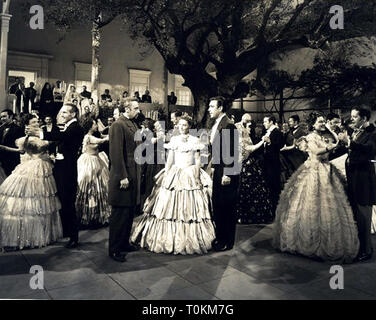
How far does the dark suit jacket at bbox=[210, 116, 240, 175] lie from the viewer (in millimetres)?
4645

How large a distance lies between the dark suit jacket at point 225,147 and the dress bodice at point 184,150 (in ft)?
0.77

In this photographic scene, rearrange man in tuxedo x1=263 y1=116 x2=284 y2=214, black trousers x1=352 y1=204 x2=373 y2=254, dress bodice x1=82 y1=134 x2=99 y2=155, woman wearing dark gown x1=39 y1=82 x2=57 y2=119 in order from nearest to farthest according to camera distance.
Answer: black trousers x1=352 y1=204 x2=373 y2=254 → dress bodice x1=82 y1=134 x2=99 y2=155 → man in tuxedo x1=263 y1=116 x2=284 y2=214 → woman wearing dark gown x1=39 y1=82 x2=57 y2=119

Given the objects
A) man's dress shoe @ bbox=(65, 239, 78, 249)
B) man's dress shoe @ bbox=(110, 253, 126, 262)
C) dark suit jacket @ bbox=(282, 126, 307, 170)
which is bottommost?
man's dress shoe @ bbox=(110, 253, 126, 262)

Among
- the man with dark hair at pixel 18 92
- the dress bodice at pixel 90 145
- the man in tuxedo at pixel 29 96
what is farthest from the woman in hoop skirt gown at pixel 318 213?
the man with dark hair at pixel 18 92

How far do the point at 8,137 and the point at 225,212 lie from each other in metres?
4.40

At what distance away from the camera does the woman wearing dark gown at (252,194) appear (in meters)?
6.38

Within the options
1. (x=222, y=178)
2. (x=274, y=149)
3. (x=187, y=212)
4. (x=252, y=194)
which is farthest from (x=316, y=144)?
(x=274, y=149)

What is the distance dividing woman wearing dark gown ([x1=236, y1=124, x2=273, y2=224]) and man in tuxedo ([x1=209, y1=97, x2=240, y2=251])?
165 centimetres

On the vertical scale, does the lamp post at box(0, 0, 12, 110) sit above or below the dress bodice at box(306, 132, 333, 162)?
above

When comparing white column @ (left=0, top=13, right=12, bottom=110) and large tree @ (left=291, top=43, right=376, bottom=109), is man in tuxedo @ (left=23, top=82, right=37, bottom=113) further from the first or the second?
large tree @ (left=291, top=43, right=376, bottom=109)

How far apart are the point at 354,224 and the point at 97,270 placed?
3.14m

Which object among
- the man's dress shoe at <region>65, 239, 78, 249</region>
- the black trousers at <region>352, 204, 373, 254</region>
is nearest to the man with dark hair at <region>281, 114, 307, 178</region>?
the black trousers at <region>352, 204, 373, 254</region>

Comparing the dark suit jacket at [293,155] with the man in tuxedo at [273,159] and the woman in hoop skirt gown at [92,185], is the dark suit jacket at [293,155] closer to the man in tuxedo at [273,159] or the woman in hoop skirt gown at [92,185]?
the man in tuxedo at [273,159]

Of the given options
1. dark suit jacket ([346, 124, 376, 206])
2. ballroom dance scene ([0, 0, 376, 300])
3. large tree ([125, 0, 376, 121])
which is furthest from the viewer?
large tree ([125, 0, 376, 121])
